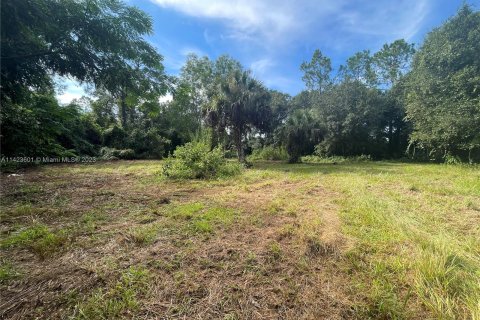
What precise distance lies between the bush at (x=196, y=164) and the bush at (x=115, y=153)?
34.1 ft

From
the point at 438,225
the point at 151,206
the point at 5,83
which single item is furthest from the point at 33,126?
the point at 438,225

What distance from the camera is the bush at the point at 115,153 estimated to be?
15.3 m

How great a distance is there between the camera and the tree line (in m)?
3.33

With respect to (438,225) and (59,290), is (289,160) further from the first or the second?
(59,290)

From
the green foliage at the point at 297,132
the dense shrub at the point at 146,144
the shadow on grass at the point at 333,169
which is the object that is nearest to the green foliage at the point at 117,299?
the shadow on grass at the point at 333,169

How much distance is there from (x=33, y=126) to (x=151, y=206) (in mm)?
3640

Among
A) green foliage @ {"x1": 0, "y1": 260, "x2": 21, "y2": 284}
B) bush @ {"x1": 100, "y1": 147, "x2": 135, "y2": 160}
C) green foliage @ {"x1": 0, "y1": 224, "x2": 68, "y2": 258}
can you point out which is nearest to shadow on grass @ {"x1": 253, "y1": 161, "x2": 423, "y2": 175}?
green foliage @ {"x1": 0, "y1": 224, "x2": 68, "y2": 258}

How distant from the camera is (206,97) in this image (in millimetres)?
14758

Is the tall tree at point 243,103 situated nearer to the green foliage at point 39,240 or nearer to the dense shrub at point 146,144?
the dense shrub at point 146,144

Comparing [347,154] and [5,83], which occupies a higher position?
[5,83]

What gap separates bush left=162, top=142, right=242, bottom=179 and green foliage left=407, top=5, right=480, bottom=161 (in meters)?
10.0

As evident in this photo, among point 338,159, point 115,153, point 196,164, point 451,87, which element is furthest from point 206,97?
point 451,87

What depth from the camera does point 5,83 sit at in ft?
10.6

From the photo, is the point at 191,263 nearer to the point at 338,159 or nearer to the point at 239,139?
the point at 239,139
